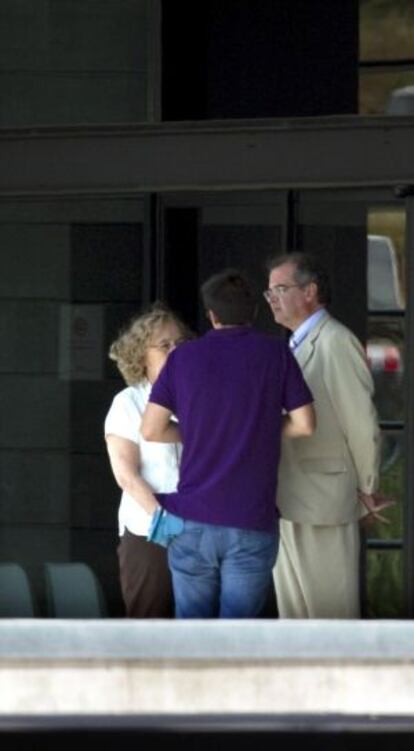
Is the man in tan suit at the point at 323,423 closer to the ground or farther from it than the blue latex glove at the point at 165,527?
farther from it

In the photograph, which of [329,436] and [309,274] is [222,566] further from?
[309,274]

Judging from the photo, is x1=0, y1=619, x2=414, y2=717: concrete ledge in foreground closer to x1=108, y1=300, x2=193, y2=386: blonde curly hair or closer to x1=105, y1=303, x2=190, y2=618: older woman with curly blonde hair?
x1=105, y1=303, x2=190, y2=618: older woman with curly blonde hair

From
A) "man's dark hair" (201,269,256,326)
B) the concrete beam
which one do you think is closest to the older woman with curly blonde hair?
"man's dark hair" (201,269,256,326)

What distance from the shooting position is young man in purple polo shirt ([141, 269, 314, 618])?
24.3 feet

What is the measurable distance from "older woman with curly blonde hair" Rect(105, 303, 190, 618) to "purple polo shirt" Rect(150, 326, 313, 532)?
1.50 feet

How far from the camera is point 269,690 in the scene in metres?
7.27

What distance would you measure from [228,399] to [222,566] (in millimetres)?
557

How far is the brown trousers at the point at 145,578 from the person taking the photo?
8.12 m

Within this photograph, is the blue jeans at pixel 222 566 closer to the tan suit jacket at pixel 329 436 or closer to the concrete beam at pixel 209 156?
the tan suit jacket at pixel 329 436

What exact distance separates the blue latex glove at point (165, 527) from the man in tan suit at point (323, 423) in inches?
21.2

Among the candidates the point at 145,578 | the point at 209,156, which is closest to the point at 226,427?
the point at 145,578

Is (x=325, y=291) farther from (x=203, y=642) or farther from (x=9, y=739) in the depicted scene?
(x=9, y=739)

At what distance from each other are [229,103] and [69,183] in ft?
2.92

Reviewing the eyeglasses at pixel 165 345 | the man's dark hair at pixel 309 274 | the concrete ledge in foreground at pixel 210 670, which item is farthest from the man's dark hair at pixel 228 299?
the concrete ledge in foreground at pixel 210 670
